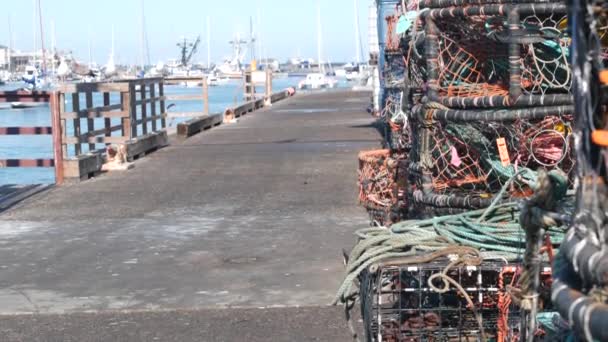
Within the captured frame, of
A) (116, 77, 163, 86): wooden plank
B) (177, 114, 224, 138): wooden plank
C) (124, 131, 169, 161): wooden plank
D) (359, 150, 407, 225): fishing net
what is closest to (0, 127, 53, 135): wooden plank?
(124, 131, 169, 161): wooden plank

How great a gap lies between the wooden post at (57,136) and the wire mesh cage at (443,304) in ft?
32.1

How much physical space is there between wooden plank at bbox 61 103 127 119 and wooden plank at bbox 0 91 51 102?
0.38 meters

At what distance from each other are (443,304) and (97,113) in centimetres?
Result: 1166

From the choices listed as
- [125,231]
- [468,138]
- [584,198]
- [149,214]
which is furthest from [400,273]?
[149,214]

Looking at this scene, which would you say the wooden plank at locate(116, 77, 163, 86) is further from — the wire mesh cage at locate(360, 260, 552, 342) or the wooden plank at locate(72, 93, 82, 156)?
the wire mesh cage at locate(360, 260, 552, 342)

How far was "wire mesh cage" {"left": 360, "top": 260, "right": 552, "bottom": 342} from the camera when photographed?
176 inches

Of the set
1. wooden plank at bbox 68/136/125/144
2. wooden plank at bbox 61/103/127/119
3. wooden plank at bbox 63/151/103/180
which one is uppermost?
wooden plank at bbox 61/103/127/119

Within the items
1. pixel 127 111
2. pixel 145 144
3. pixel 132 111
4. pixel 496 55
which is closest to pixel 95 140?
pixel 127 111

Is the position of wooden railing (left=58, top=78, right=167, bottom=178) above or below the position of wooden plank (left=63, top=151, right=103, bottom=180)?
above

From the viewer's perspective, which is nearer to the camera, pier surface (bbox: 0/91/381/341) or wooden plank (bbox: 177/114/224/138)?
pier surface (bbox: 0/91/381/341)

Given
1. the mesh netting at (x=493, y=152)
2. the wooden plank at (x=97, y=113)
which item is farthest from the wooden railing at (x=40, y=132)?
the mesh netting at (x=493, y=152)

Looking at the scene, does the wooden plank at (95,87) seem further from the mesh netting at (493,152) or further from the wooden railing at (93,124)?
the mesh netting at (493,152)

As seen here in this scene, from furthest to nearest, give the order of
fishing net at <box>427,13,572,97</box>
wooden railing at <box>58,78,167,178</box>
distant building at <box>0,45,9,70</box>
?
distant building at <box>0,45,9,70</box> → wooden railing at <box>58,78,167,178</box> → fishing net at <box>427,13,572,97</box>

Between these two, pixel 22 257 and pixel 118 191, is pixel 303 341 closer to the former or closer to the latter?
pixel 22 257
